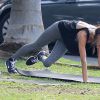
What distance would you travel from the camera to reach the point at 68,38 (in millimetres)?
8391

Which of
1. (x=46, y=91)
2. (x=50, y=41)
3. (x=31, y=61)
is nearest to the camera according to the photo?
(x=46, y=91)

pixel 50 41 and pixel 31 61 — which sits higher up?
pixel 50 41

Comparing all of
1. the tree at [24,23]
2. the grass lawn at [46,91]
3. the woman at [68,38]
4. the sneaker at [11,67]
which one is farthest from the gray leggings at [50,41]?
the tree at [24,23]

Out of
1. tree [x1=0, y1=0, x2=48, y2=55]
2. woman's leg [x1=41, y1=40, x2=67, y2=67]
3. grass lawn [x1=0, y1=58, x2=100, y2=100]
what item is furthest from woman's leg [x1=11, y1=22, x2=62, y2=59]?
tree [x1=0, y1=0, x2=48, y2=55]

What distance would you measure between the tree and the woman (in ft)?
6.75

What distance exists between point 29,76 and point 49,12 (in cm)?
472

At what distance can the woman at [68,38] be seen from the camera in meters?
7.95

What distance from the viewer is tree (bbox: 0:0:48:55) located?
11078 mm

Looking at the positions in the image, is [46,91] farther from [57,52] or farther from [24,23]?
[24,23]

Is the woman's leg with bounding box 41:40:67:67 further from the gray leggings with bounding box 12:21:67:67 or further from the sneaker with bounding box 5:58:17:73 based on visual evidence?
the sneaker with bounding box 5:58:17:73

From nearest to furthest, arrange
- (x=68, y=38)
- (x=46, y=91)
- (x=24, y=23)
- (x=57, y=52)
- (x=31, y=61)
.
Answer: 1. (x=46, y=91)
2. (x=68, y=38)
3. (x=57, y=52)
4. (x=31, y=61)
5. (x=24, y=23)

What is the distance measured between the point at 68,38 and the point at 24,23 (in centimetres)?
292

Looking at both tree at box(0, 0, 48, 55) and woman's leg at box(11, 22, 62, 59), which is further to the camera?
tree at box(0, 0, 48, 55)

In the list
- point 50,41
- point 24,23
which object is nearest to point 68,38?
point 50,41
